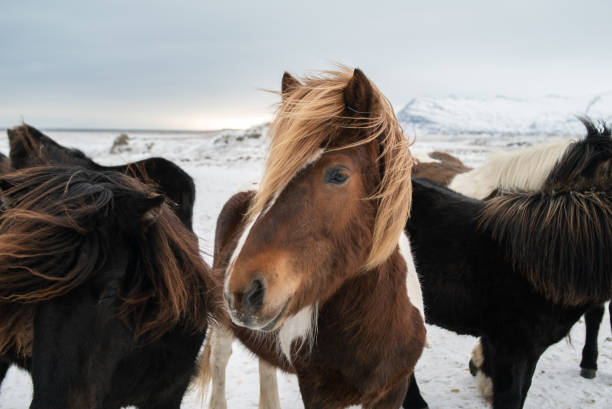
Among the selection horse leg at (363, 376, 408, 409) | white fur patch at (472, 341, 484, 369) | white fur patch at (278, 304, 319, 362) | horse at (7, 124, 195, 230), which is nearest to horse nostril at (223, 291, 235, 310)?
white fur patch at (278, 304, 319, 362)

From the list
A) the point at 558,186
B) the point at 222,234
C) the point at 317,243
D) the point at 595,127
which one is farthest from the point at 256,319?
the point at 595,127

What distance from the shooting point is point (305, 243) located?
62.5 inches

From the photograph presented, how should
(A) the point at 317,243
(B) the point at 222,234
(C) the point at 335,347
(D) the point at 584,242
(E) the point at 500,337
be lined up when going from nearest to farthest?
(A) the point at 317,243 → (C) the point at 335,347 → (D) the point at 584,242 → (E) the point at 500,337 → (B) the point at 222,234

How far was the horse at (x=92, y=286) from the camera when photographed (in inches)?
60.9

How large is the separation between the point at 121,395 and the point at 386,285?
1418 millimetres

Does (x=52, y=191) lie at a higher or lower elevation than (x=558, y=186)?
higher

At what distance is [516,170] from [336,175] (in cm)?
347

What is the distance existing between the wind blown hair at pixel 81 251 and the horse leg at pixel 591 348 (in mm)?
4411

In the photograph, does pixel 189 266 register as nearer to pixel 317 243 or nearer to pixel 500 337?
pixel 317 243

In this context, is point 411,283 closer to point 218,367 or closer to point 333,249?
point 333,249

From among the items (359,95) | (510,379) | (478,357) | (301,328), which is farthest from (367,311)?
(478,357)

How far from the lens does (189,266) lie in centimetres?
219

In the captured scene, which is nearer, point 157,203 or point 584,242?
point 157,203

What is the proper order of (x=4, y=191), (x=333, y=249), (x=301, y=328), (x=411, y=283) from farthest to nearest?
(x=411, y=283) → (x=301, y=328) → (x=4, y=191) → (x=333, y=249)
